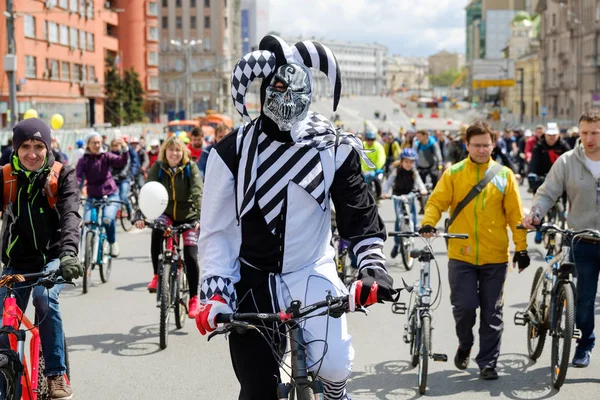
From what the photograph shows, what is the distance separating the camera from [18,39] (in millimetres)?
60406

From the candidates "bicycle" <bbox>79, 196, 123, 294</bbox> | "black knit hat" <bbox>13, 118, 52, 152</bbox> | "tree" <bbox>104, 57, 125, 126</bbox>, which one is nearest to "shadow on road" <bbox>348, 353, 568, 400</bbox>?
"black knit hat" <bbox>13, 118, 52, 152</bbox>

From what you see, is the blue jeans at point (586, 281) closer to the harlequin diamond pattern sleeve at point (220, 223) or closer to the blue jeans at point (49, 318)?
Answer: the blue jeans at point (49, 318)

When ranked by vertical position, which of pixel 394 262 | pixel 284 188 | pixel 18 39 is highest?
pixel 18 39

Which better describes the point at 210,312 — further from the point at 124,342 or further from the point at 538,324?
the point at 124,342

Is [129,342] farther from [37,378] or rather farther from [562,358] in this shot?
[562,358]

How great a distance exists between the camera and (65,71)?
71.2m

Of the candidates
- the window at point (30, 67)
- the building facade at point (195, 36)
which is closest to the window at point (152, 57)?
the window at point (30, 67)

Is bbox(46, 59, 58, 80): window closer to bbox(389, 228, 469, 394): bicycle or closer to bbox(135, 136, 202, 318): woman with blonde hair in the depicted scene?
bbox(135, 136, 202, 318): woman with blonde hair

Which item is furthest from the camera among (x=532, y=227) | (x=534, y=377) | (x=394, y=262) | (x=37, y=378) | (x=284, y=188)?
(x=394, y=262)

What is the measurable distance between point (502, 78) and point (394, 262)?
107 m

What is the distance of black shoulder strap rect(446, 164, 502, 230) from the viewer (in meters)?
7.72

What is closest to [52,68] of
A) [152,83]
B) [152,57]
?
[152,57]

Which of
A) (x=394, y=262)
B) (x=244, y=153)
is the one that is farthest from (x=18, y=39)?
(x=244, y=153)

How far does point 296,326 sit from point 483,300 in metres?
3.88
